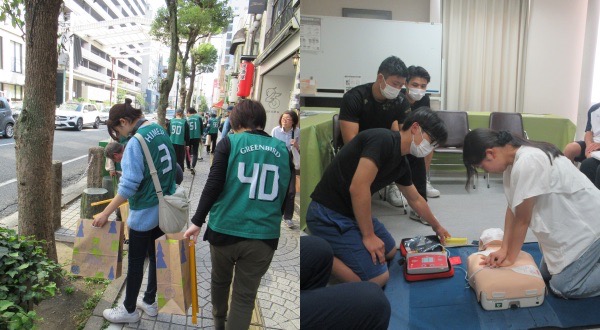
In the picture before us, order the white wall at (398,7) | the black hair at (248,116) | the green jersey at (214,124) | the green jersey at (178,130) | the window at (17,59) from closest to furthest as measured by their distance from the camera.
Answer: the white wall at (398,7) < the black hair at (248,116) < the green jersey at (214,124) < the window at (17,59) < the green jersey at (178,130)

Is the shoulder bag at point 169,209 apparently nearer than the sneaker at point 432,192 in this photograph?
No

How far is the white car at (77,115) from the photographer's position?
11.1 feet

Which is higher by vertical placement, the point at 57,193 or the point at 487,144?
the point at 487,144

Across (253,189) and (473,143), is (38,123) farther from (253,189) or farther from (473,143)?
(473,143)

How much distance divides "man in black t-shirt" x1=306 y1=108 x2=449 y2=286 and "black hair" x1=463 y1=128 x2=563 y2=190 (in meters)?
0.06

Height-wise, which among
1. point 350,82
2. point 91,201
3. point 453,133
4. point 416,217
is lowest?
point 91,201

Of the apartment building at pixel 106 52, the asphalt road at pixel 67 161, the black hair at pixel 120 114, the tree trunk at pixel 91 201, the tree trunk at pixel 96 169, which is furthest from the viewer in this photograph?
the asphalt road at pixel 67 161

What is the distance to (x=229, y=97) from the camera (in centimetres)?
128

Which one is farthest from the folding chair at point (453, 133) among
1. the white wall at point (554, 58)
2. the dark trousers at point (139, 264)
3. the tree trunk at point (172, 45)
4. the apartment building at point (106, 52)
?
the dark trousers at point (139, 264)

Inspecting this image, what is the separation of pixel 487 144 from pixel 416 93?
210mm

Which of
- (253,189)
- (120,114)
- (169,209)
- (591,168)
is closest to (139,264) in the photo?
(169,209)

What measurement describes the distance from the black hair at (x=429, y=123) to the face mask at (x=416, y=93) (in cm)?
4

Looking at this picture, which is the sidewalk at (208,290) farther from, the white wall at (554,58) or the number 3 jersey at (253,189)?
the white wall at (554,58)

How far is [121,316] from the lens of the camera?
2295mm
